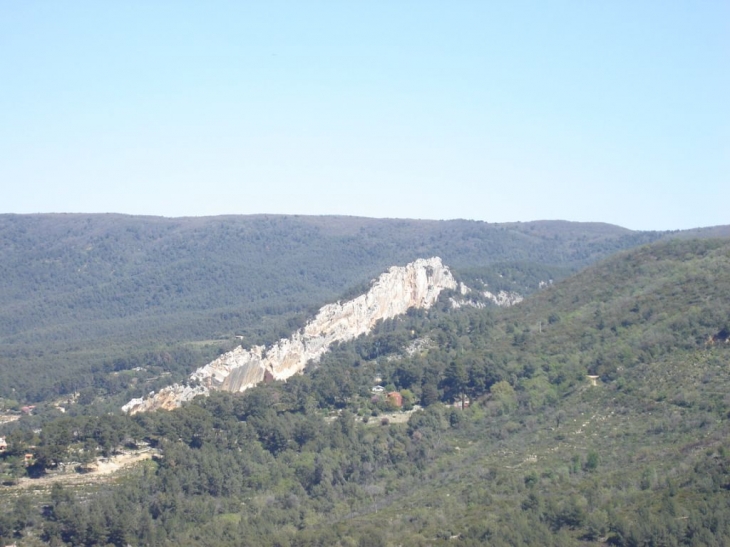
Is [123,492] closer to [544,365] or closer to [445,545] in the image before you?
[445,545]

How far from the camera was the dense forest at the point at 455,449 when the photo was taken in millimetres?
44344

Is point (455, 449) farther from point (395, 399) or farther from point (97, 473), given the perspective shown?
point (97, 473)

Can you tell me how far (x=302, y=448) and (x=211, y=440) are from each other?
4.97m

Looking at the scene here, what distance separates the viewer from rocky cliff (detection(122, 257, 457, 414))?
77.2 meters

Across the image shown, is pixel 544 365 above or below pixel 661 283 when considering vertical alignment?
below

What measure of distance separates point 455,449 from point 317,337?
127ft

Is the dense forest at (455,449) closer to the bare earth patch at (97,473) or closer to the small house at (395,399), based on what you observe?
the small house at (395,399)

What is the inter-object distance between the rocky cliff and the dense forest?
19.0 feet

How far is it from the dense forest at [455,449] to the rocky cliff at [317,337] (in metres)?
5.78

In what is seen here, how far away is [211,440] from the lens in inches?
2352

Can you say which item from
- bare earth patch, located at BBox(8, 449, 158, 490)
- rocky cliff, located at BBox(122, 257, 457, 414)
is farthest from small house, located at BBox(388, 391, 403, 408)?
bare earth patch, located at BBox(8, 449, 158, 490)

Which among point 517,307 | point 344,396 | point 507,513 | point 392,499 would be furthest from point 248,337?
point 507,513

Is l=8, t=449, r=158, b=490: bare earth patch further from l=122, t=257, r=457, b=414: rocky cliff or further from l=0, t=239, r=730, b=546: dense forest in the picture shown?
l=122, t=257, r=457, b=414: rocky cliff

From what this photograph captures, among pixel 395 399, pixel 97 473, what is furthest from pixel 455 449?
pixel 97 473
